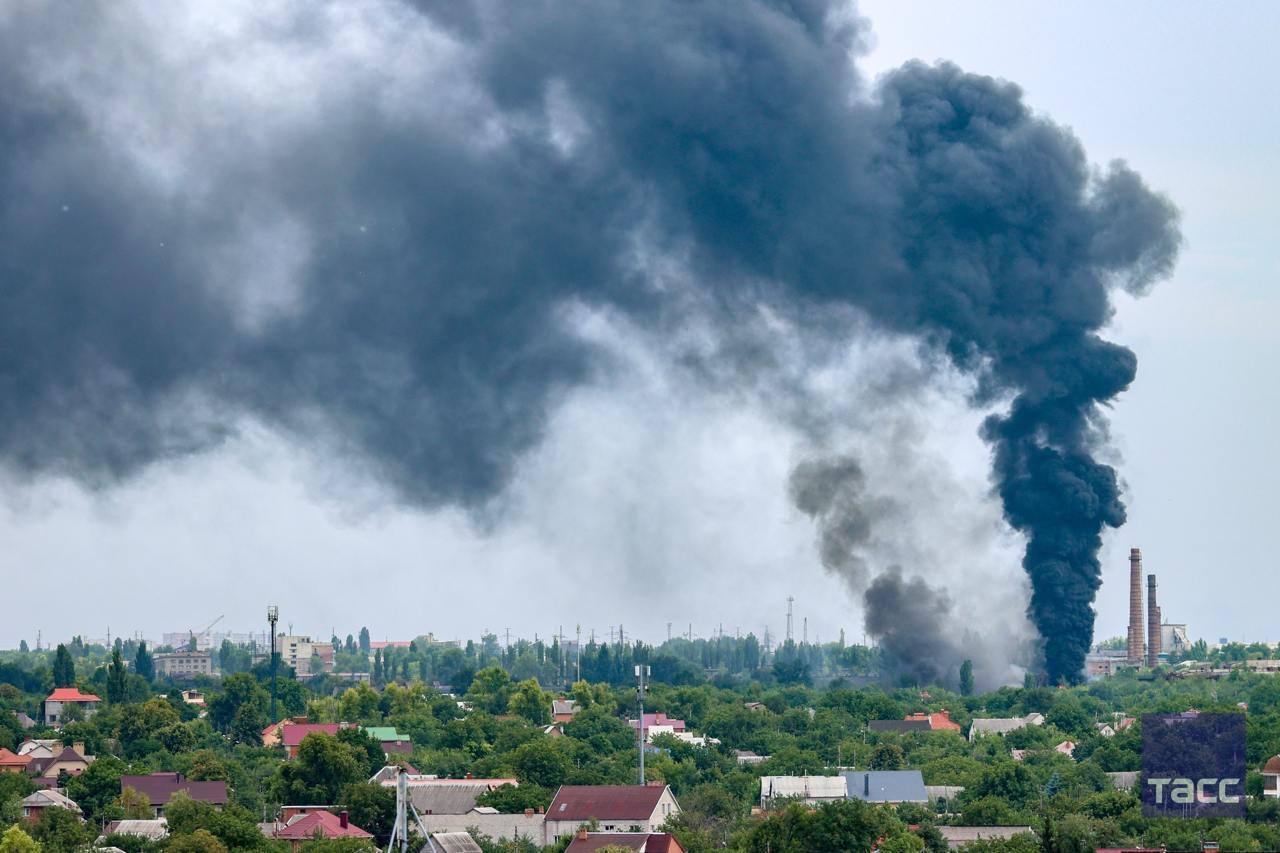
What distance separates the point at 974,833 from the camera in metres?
70.2

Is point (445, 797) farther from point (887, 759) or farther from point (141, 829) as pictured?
point (887, 759)

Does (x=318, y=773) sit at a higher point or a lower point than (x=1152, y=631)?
lower

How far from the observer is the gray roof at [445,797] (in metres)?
77.1

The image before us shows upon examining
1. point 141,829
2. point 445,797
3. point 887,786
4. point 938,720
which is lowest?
point 141,829

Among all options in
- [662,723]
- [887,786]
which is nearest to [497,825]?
[887,786]

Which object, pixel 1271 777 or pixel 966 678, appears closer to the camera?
pixel 1271 777

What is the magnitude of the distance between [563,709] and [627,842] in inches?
2750

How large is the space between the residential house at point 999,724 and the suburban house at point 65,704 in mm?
50039

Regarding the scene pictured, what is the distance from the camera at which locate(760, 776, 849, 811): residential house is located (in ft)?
275

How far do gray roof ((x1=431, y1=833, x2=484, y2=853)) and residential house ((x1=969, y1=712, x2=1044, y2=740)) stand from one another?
5089 centimetres

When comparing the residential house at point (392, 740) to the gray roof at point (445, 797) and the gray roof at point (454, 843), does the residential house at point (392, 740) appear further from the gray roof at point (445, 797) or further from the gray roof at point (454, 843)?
the gray roof at point (454, 843)

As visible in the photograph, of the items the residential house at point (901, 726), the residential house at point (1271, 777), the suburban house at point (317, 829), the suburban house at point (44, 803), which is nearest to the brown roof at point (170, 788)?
the suburban house at point (44, 803)

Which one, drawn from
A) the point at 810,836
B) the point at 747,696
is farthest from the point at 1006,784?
the point at 747,696

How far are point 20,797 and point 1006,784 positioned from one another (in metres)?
34.5
